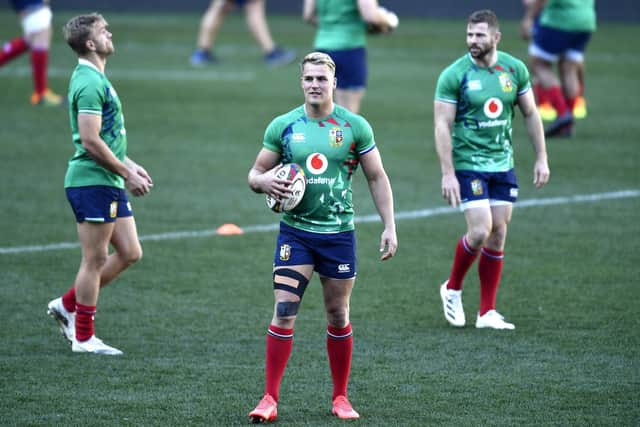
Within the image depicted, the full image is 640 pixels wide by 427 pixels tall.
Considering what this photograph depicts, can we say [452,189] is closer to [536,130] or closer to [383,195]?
[536,130]

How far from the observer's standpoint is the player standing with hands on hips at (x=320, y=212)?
235 inches

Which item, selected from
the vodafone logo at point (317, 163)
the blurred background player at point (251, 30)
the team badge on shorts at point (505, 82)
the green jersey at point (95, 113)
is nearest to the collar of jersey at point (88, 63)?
the green jersey at point (95, 113)

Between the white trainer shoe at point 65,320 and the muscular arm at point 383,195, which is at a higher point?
the muscular arm at point 383,195

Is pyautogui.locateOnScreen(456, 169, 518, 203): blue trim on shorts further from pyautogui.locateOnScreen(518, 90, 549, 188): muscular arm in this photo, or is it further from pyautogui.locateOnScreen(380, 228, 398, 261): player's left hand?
pyautogui.locateOnScreen(380, 228, 398, 261): player's left hand

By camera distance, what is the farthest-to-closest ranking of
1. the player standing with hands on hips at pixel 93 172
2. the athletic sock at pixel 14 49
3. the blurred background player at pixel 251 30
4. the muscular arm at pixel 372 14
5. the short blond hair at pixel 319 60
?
the blurred background player at pixel 251 30, the athletic sock at pixel 14 49, the muscular arm at pixel 372 14, the player standing with hands on hips at pixel 93 172, the short blond hair at pixel 319 60

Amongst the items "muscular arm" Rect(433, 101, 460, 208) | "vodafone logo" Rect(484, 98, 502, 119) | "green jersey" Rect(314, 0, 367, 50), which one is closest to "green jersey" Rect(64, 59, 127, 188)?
"muscular arm" Rect(433, 101, 460, 208)

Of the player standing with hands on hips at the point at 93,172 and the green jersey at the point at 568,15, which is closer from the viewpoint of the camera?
the player standing with hands on hips at the point at 93,172

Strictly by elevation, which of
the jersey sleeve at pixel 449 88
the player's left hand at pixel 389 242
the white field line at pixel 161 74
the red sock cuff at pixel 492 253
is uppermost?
the jersey sleeve at pixel 449 88

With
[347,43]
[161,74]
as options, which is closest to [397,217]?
[347,43]

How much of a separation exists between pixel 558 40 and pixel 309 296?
26.2 ft

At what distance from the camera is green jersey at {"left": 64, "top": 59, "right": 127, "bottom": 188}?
6.92m

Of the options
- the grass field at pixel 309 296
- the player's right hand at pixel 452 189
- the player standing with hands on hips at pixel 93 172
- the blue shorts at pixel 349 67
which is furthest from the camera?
the blue shorts at pixel 349 67

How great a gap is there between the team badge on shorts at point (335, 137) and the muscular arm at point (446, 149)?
173 cm

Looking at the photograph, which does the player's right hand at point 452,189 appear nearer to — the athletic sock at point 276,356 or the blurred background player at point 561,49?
the athletic sock at point 276,356
